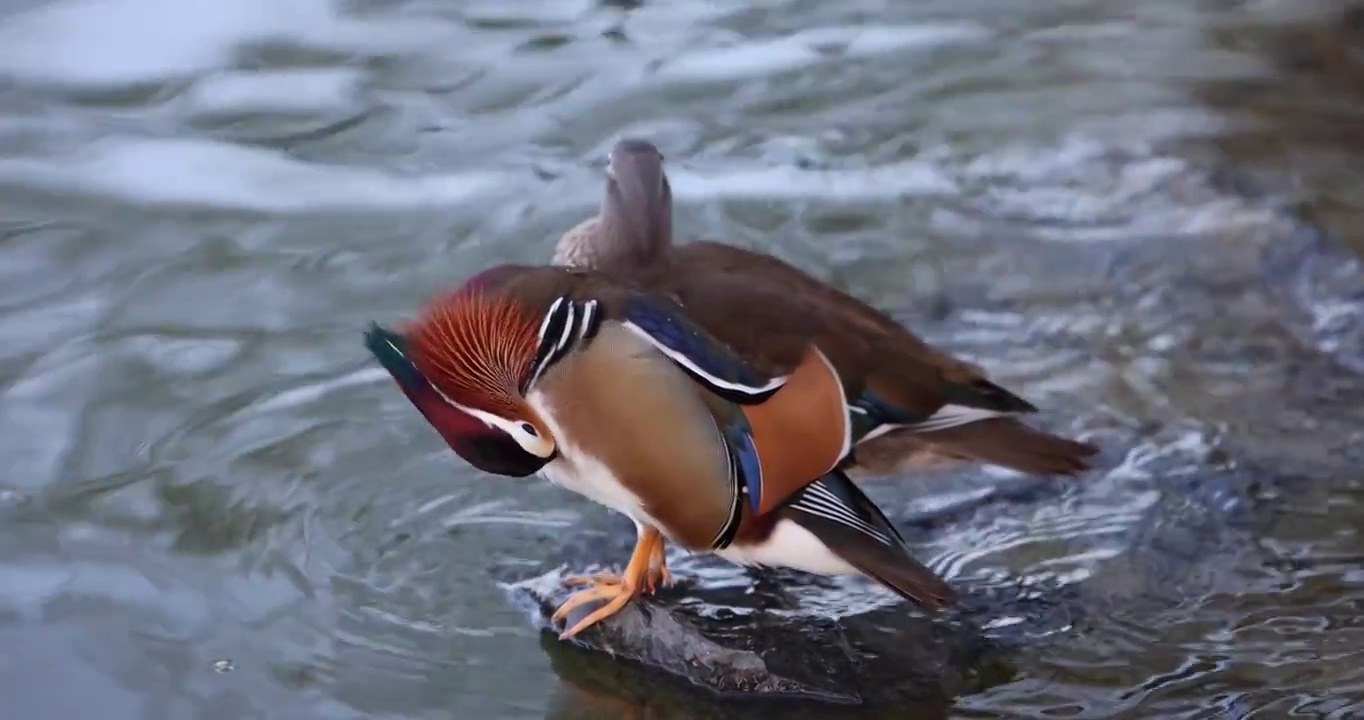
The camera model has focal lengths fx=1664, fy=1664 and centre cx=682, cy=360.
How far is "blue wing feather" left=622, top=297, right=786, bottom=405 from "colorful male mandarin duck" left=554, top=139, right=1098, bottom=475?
0.05 metres

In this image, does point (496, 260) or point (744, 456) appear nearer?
point (744, 456)

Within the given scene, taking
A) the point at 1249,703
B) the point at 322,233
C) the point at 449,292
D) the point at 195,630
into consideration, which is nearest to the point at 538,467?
the point at 449,292

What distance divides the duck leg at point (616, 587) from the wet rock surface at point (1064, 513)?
0.9 inches

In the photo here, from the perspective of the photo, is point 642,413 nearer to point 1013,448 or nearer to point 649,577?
point 649,577

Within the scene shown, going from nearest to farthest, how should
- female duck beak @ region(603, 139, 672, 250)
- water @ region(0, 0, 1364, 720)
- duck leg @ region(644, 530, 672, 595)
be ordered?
1. water @ region(0, 0, 1364, 720)
2. duck leg @ region(644, 530, 672, 595)
3. female duck beak @ region(603, 139, 672, 250)

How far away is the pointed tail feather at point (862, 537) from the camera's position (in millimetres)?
2418

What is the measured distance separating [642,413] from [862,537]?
0.41 meters

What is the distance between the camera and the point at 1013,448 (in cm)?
268

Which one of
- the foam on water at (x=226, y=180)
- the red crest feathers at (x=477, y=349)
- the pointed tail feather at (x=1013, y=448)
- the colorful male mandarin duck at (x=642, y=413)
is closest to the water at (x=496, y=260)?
the foam on water at (x=226, y=180)

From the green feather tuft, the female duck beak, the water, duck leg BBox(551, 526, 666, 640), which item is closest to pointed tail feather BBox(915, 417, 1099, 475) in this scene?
the water

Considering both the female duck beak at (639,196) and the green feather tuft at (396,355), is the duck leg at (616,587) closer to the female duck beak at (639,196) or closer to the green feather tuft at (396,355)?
the green feather tuft at (396,355)

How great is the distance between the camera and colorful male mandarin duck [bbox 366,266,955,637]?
2307 millimetres

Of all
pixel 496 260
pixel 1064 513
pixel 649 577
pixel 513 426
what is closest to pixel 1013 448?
pixel 1064 513

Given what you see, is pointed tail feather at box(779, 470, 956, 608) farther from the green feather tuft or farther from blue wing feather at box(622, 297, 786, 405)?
the green feather tuft
